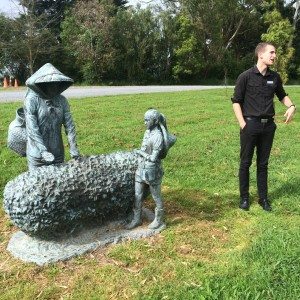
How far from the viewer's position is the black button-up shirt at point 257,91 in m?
5.15

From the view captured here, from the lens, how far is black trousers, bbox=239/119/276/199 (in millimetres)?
5188

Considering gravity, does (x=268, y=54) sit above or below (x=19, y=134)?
above

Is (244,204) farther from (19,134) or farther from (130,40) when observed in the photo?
(130,40)

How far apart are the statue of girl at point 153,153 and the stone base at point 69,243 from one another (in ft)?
1.20

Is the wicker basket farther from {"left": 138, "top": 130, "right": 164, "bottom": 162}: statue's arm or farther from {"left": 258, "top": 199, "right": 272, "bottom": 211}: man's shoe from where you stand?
{"left": 258, "top": 199, "right": 272, "bottom": 211}: man's shoe

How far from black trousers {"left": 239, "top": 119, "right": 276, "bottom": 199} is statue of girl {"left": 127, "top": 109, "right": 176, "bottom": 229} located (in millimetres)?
1240

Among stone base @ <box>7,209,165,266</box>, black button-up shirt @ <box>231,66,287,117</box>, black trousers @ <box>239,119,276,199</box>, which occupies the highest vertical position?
black button-up shirt @ <box>231,66,287,117</box>

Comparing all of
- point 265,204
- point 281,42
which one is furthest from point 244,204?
point 281,42

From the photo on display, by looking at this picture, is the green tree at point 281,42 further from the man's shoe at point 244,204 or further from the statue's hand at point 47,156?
the statue's hand at point 47,156

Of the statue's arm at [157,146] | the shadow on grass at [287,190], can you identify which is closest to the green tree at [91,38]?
the shadow on grass at [287,190]

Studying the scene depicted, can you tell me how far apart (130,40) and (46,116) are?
27.9 m


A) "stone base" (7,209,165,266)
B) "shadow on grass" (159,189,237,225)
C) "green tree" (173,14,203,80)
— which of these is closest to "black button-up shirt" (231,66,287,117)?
"shadow on grass" (159,189,237,225)

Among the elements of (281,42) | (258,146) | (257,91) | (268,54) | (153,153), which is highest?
(281,42)

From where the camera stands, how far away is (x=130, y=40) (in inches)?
1225
